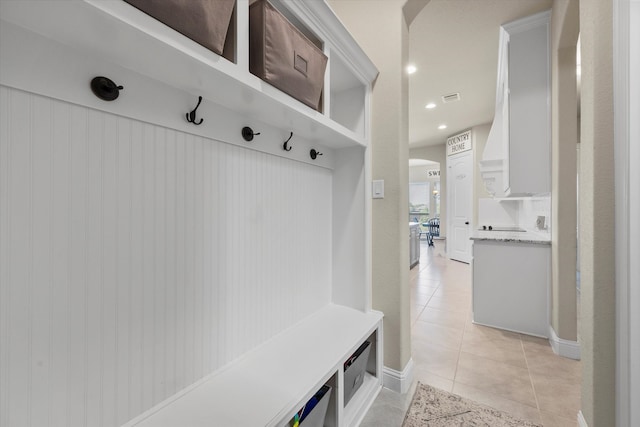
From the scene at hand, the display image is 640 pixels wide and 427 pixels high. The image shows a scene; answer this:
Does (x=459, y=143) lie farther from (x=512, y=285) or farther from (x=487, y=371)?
(x=487, y=371)

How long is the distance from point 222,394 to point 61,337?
0.52 metres

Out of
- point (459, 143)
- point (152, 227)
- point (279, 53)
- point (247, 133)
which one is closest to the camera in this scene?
point (152, 227)

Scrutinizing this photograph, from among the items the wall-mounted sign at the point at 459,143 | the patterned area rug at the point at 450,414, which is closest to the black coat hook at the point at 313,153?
the patterned area rug at the point at 450,414

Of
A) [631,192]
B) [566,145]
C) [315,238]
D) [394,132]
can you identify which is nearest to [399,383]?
[315,238]

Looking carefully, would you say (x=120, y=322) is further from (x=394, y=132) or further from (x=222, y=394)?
(x=394, y=132)

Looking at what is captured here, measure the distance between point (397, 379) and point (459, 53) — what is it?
11.2 feet

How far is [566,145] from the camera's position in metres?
2.11

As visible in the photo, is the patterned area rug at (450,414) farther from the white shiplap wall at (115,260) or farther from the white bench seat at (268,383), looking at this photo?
the white shiplap wall at (115,260)

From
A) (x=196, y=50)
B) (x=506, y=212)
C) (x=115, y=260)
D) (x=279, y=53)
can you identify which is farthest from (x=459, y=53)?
(x=115, y=260)

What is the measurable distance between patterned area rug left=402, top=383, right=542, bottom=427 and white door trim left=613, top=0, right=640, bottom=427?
0.58 m

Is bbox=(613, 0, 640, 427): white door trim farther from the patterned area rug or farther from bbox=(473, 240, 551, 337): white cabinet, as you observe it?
bbox=(473, 240, 551, 337): white cabinet

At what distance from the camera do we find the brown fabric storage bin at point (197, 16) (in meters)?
0.63

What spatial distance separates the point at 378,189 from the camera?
166cm

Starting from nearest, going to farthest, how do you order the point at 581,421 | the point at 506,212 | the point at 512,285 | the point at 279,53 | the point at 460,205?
the point at 279,53 → the point at 581,421 → the point at 512,285 → the point at 506,212 → the point at 460,205
